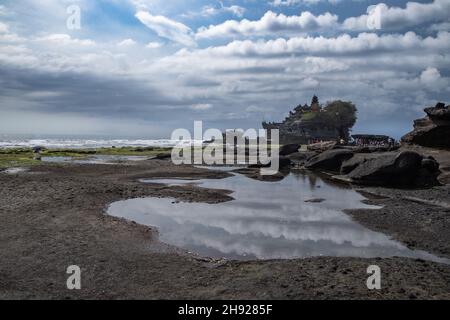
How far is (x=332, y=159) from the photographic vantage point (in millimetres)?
46406

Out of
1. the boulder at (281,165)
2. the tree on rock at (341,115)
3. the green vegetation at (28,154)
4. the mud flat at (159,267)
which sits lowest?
the mud flat at (159,267)

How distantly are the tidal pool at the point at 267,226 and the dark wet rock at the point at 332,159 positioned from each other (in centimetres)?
1757

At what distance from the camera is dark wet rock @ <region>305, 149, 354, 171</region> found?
45.5 metres

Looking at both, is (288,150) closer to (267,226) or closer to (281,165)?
(281,165)

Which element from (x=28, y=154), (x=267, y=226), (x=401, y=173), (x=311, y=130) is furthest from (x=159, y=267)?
(x=311, y=130)

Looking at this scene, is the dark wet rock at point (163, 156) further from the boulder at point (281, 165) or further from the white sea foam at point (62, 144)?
the white sea foam at point (62, 144)

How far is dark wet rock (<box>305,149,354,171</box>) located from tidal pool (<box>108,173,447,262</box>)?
17.6 m

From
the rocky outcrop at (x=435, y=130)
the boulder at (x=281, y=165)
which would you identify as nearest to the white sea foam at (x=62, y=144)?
the boulder at (x=281, y=165)

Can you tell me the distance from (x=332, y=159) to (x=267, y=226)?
3075 centimetres

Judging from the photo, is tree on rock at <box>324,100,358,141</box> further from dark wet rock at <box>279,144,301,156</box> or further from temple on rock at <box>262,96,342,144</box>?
dark wet rock at <box>279,144,301,156</box>

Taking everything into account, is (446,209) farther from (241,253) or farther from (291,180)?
(291,180)

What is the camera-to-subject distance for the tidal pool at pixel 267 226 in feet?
45.6
